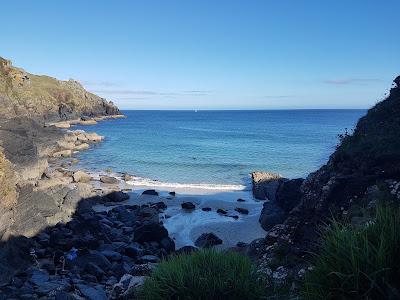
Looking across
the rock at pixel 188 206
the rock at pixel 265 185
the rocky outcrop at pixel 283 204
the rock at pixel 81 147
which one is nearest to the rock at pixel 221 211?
the rock at pixel 188 206

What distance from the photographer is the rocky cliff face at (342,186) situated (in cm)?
1304

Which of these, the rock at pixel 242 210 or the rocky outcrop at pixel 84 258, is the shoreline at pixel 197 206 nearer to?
the rock at pixel 242 210

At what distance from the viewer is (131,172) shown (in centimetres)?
5075

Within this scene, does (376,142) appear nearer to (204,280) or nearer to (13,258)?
(204,280)

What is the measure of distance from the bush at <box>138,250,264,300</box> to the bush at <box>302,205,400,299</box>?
5.95 ft

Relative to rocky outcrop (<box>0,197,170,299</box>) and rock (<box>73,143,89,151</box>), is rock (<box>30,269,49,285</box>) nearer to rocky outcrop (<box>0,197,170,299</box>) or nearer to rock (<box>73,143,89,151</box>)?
rocky outcrop (<box>0,197,170,299</box>)

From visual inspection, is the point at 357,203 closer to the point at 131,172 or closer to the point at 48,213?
the point at 48,213

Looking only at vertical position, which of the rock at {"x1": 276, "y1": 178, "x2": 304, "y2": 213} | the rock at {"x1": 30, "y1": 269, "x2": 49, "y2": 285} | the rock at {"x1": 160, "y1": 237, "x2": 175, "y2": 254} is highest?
the rock at {"x1": 276, "y1": 178, "x2": 304, "y2": 213}

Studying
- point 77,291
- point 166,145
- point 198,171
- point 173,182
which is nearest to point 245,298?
point 77,291

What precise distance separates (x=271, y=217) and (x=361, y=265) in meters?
22.5

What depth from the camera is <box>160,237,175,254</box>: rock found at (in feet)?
78.1

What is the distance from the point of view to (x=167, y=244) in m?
24.0

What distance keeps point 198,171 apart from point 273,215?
2395 centimetres

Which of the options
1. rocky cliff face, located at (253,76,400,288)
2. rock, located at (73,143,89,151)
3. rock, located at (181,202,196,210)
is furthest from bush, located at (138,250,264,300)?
rock, located at (73,143,89,151)
